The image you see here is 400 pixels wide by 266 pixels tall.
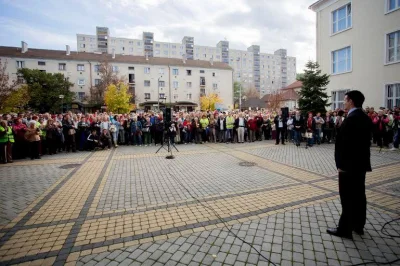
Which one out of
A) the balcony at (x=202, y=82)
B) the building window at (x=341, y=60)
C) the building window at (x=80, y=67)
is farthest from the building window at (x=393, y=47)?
the building window at (x=80, y=67)

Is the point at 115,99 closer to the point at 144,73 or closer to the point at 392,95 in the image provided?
the point at 144,73

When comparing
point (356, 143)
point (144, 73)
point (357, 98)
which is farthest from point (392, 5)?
point (144, 73)

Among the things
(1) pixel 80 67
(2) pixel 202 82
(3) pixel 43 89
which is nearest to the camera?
(3) pixel 43 89

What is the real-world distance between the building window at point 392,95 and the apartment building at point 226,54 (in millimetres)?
86501

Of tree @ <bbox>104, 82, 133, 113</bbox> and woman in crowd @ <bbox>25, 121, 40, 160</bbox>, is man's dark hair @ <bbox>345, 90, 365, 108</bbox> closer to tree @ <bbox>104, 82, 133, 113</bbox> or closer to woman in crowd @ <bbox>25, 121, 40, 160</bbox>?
woman in crowd @ <bbox>25, 121, 40, 160</bbox>

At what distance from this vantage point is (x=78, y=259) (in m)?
3.11

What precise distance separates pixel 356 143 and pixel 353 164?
13.0 inches

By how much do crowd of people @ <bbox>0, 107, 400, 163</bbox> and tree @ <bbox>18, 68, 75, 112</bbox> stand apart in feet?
125

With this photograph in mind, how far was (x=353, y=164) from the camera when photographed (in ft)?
11.3

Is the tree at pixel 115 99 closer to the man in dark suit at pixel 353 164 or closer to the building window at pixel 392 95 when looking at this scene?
the building window at pixel 392 95

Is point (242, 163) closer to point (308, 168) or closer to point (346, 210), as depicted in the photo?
point (308, 168)

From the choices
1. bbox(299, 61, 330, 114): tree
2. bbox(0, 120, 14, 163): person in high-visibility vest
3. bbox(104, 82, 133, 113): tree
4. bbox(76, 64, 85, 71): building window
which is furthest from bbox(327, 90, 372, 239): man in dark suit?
bbox(76, 64, 85, 71): building window

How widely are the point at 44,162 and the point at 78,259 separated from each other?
28.7ft

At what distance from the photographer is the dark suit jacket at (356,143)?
342cm
